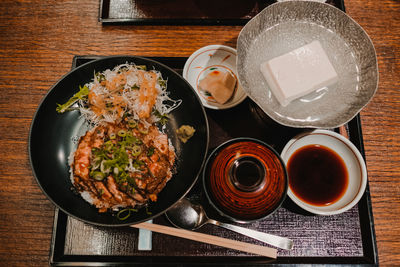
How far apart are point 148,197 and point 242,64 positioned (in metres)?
1.05

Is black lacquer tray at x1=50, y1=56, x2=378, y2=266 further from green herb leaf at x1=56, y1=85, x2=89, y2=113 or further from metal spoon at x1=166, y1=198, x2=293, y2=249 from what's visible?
green herb leaf at x1=56, y1=85, x2=89, y2=113

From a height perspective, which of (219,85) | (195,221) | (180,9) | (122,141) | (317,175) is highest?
(180,9)

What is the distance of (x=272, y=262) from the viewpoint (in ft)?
5.41

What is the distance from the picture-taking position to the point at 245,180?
139cm

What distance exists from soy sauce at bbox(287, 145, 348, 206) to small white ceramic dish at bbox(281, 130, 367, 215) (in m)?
0.02

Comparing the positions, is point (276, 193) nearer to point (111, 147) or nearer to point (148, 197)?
point (148, 197)

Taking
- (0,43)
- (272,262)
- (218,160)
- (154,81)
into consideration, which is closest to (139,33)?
(154,81)

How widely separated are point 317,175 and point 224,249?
2.59ft

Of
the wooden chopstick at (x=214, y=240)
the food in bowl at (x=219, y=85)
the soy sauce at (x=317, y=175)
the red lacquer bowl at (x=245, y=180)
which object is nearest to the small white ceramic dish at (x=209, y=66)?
the food in bowl at (x=219, y=85)

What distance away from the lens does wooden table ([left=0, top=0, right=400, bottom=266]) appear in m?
1.78

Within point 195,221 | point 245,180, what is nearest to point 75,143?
point 195,221

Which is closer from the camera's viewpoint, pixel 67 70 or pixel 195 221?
pixel 195 221

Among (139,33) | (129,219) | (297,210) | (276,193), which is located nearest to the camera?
(276,193)

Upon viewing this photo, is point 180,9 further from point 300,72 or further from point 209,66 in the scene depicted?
point 300,72
